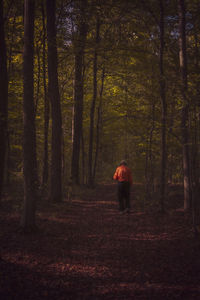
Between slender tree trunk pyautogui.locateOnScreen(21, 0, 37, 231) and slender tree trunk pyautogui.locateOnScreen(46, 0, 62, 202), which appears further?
slender tree trunk pyautogui.locateOnScreen(46, 0, 62, 202)

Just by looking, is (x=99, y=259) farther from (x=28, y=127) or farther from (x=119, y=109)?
A: (x=119, y=109)

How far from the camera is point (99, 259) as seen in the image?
527 centimetres

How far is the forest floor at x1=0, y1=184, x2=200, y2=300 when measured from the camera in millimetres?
3896

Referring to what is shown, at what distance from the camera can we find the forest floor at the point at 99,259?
390 cm

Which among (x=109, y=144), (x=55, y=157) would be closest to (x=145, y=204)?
(x=55, y=157)

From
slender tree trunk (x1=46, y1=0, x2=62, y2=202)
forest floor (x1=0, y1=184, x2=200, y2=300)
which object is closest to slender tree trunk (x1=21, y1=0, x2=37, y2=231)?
forest floor (x1=0, y1=184, x2=200, y2=300)

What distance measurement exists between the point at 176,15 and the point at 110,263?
970 cm

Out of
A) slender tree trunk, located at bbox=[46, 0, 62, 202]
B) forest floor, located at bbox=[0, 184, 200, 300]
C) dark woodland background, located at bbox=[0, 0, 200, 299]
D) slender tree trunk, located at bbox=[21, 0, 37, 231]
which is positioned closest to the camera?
forest floor, located at bbox=[0, 184, 200, 300]

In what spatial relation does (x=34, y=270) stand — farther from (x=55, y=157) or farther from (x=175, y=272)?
(x=55, y=157)

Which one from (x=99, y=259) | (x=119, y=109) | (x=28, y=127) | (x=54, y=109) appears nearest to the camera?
(x=99, y=259)

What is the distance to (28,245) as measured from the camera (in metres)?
5.80

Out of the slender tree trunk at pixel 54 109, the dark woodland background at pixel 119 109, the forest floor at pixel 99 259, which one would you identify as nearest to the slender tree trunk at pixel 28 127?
the dark woodland background at pixel 119 109

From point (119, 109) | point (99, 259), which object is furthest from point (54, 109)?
point (99, 259)

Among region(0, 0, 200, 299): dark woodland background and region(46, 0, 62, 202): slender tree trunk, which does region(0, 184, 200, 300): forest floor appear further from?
region(46, 0, 62, 202): slender tree trunk
